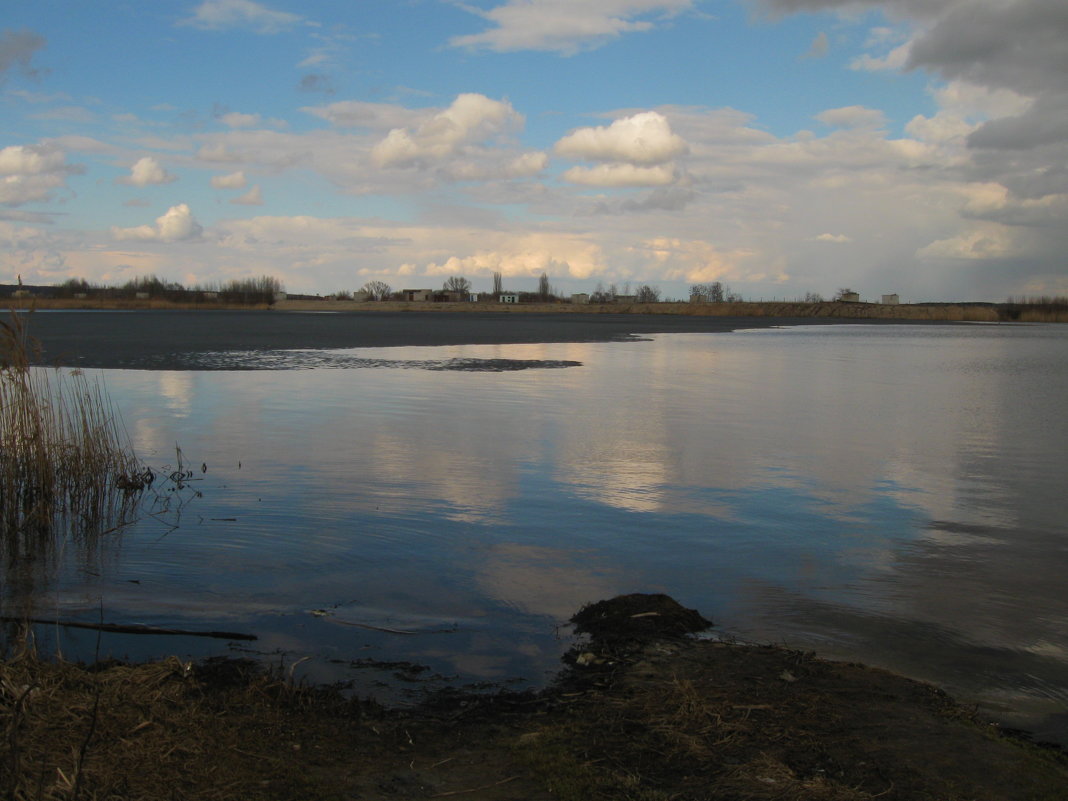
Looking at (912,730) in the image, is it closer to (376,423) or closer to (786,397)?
(376,423)

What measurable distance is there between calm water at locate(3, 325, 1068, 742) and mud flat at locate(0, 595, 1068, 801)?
1.92ft

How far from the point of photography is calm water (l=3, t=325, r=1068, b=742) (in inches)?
258

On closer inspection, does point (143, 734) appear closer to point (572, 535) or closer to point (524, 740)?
point (524, 740)

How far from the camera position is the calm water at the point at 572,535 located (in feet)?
21.5

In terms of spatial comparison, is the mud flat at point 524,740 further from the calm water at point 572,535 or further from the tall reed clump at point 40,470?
the tall reed clump at point 40,470

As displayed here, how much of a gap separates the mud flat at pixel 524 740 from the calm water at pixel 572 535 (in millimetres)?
585

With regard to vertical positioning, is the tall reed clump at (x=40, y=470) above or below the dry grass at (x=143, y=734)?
above

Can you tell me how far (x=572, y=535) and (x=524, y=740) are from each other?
455 centimetres

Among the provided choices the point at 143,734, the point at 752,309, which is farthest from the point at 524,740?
the point at 752,309

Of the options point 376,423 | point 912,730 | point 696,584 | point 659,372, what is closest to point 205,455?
point 376,423

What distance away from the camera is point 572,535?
368 inches

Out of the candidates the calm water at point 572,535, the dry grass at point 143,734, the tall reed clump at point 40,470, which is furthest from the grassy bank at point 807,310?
the dry grass at point 143,734

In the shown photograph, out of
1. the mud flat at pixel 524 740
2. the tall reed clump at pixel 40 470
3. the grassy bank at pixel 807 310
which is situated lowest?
the mud flat at pixel 524 740

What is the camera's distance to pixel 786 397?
72.9ft
